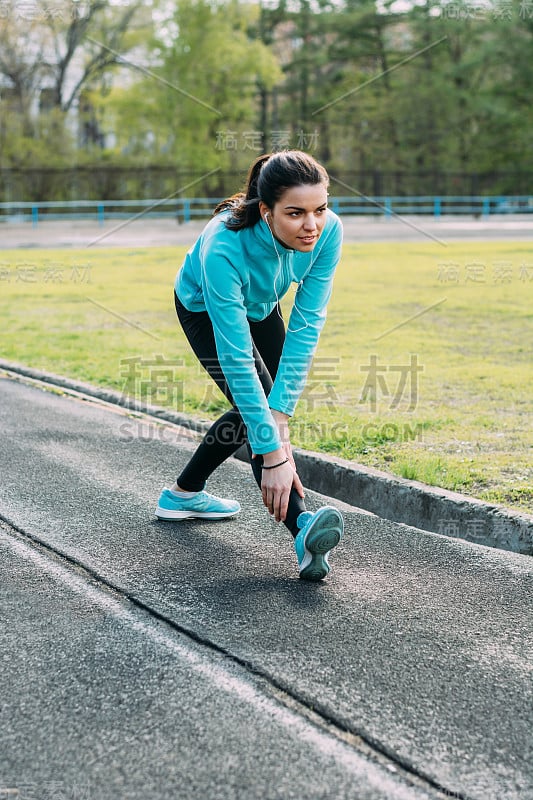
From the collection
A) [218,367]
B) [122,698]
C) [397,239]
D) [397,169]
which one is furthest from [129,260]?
[397,169]

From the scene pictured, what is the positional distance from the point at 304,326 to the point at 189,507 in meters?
1.21

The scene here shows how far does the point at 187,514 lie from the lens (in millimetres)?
4680

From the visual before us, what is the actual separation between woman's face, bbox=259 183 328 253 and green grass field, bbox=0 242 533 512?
1786 millimetres

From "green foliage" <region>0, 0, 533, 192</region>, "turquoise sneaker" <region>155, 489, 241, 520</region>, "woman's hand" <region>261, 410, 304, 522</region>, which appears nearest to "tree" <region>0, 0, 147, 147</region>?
"green foliage" <region>0, 0, 533, 192</region>

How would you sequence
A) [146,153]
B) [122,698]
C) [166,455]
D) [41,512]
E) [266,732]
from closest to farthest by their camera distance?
[266,732] < [122,698] < [41,512] < [166,455] < [146,153]

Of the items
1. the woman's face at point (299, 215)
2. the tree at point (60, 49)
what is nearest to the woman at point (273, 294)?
the woman's face at point (299, 215)

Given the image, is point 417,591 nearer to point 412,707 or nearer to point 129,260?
point 412,707

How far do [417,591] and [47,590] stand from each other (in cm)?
140

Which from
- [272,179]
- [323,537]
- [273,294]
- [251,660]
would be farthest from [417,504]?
[272,179]

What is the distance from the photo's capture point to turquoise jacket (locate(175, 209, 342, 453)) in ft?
11.9

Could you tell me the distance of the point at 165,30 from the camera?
3712 cm

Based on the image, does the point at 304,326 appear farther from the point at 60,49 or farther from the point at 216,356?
the point at 60,49

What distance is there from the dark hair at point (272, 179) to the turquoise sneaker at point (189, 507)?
1.51 metres

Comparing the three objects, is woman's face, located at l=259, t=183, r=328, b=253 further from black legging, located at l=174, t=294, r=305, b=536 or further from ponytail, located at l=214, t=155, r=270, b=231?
black legging, located at l=174, t=294, r=305, b=536
